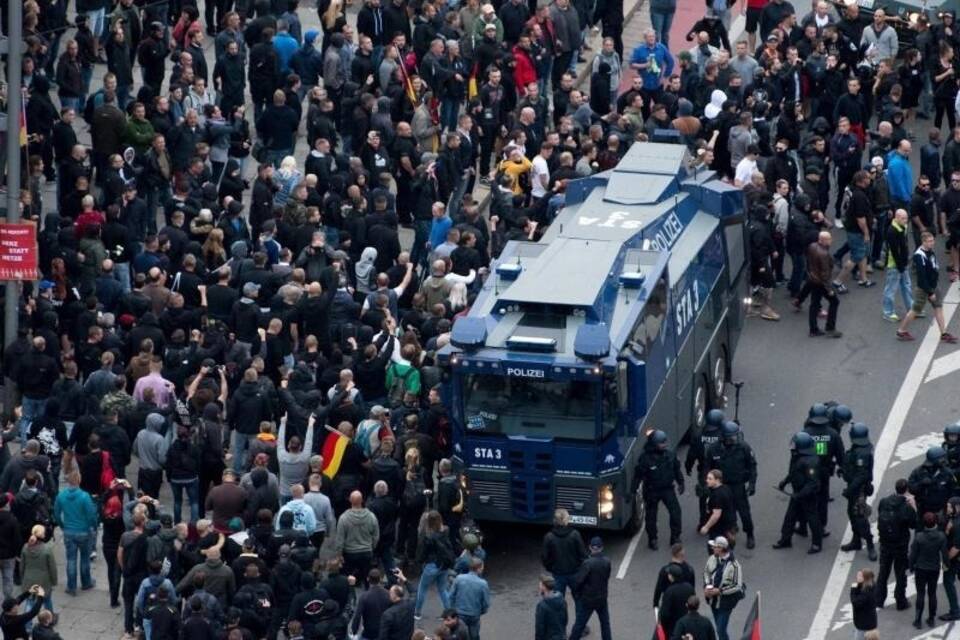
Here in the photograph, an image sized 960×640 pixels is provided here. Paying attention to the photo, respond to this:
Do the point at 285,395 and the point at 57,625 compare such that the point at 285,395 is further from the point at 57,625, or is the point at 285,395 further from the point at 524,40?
the point at 524,40

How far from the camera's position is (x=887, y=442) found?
34500mm

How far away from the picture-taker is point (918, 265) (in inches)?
1454

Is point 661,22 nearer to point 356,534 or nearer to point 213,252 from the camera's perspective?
point 213,252

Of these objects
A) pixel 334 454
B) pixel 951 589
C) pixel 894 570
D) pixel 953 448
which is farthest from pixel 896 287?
pixel 334 454

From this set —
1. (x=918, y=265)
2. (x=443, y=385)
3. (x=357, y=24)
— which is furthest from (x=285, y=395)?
(x=357, y=24)

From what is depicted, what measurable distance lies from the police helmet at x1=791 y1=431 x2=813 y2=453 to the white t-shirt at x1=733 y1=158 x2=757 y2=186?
809 cm

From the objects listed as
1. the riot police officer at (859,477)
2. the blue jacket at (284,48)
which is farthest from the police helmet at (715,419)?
the blue jacket at (284,48)

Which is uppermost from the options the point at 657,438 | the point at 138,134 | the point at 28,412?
the point at 138,134

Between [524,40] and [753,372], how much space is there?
27.3 ft

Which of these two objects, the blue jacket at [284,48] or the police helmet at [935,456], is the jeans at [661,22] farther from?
Answer: the police helmet at [935,456]

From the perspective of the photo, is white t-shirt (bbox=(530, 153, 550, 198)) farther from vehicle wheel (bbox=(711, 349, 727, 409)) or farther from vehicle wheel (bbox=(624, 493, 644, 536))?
vehicle wheel (bbox=(624, 493, 644, 536))

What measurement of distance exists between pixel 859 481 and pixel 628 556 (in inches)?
113

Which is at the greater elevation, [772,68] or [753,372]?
[772,68]

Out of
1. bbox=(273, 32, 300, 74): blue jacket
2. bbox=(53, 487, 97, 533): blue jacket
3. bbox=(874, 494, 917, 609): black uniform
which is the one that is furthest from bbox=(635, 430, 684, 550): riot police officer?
bbox=(273, 32, 300, 74): blue jacket
